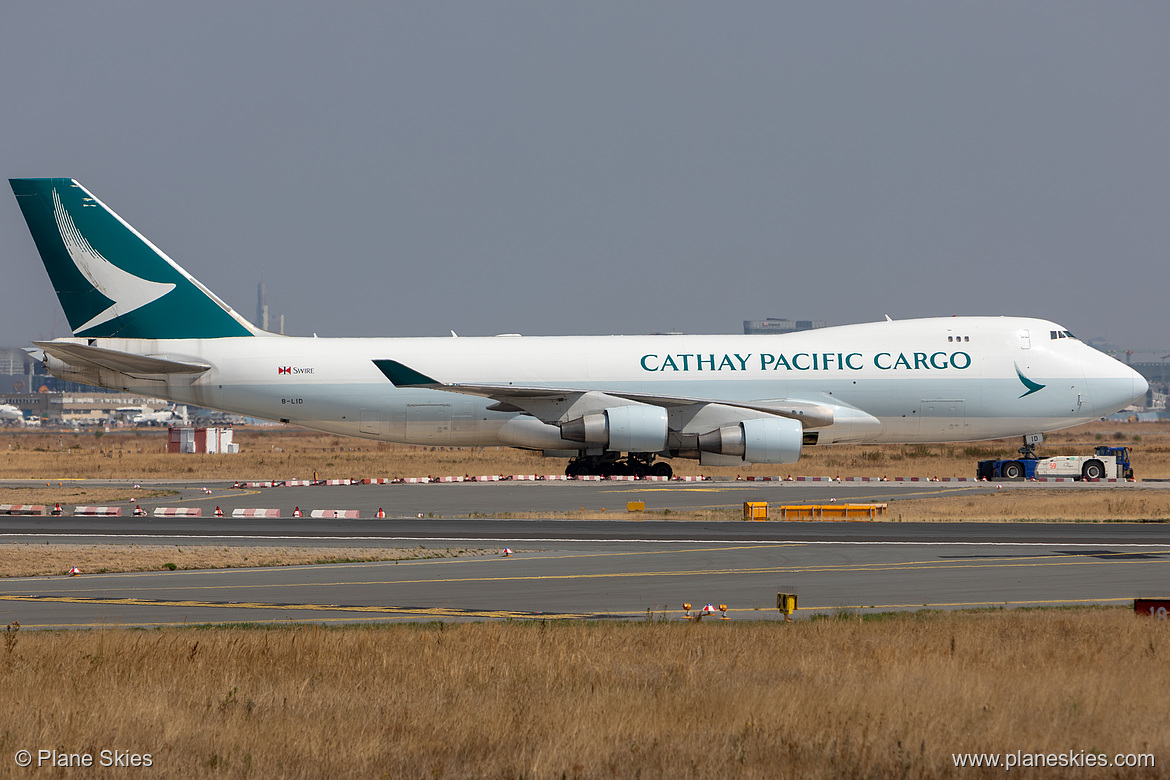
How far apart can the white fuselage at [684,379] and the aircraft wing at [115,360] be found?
1.84 ft

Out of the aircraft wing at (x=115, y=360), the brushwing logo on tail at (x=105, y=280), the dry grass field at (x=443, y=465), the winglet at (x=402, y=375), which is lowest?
the dry grass field at (x=443, y=465)

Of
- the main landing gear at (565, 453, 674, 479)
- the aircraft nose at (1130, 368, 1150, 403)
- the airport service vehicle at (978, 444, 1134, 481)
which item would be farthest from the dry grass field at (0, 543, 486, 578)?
the aircraft nose at (1130, 368, 1150, 403)

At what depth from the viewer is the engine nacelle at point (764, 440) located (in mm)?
43094

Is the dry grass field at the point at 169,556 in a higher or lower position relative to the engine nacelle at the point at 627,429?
lower

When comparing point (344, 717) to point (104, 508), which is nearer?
point (344, 717)

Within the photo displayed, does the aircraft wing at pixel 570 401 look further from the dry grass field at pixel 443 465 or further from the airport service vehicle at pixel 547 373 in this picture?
the dry grass field at pixel 443 465

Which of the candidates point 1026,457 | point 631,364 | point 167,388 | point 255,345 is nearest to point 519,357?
point 631,364


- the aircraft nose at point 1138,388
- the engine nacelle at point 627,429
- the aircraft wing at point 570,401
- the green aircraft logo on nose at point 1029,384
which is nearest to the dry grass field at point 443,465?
the aircraft nose at point 1138,388

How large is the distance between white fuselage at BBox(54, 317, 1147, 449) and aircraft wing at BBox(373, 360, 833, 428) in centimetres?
31

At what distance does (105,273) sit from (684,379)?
22.4 m

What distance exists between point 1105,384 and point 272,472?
124ft

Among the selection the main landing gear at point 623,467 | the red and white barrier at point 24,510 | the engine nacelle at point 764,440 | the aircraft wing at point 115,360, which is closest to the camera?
the red and white barrier at point 24,510

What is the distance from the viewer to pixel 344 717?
10422 millimetres

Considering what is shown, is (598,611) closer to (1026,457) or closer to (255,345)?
(255,345)
